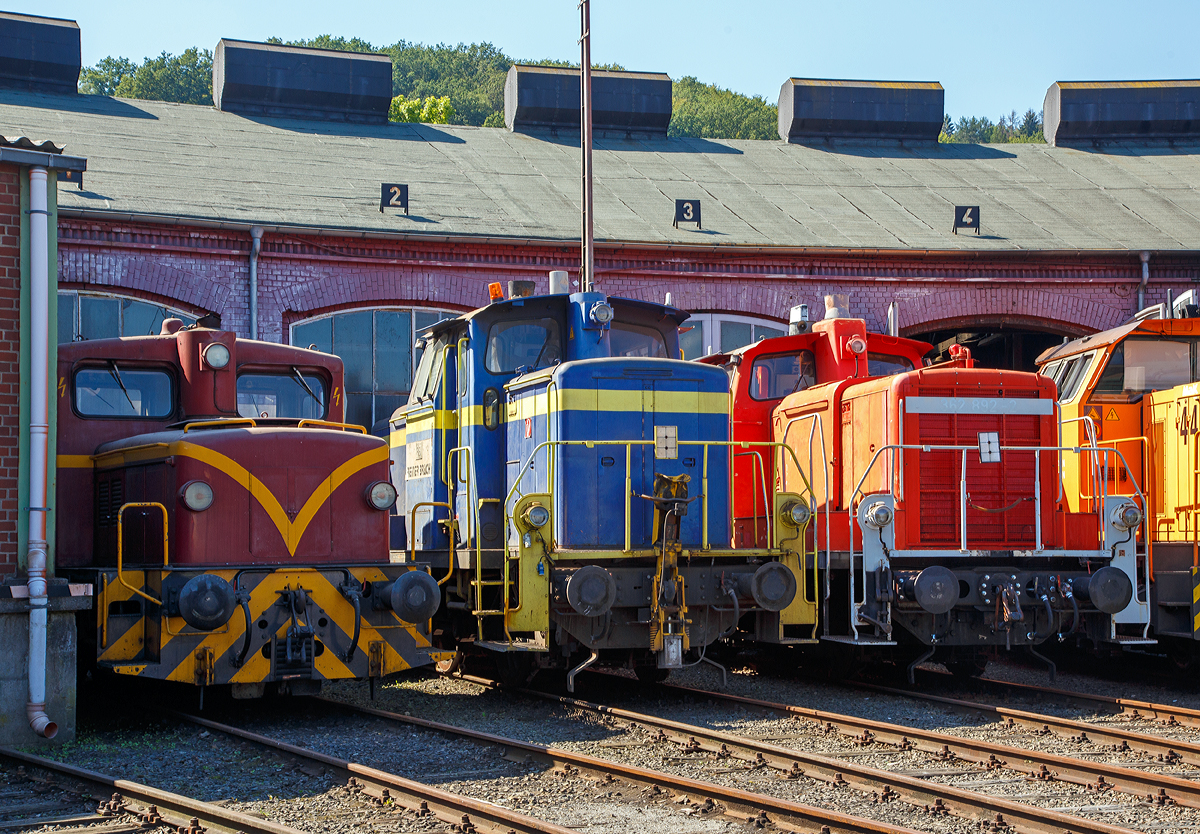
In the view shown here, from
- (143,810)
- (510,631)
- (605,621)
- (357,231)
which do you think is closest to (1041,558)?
(605,621)

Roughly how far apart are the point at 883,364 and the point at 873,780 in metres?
5.68

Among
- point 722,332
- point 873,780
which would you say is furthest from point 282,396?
point 722,332

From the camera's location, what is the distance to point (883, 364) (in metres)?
11.5

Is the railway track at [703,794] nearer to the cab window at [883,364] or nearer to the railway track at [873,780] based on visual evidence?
the railway track at [873,780]

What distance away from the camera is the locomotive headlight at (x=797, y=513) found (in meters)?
9.31

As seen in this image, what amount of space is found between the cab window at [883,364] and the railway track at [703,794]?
5431 millimetres

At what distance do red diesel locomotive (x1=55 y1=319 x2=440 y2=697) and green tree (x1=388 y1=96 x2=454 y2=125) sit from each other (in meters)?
33.9

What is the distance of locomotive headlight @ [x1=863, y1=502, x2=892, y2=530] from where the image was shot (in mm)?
9328

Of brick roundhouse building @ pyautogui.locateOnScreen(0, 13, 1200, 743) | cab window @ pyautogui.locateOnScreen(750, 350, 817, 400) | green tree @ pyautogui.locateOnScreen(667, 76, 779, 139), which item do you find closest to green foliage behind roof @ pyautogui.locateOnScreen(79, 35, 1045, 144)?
green tree @ pyautogui.locateOnScreen(667, 76, 779, 139)

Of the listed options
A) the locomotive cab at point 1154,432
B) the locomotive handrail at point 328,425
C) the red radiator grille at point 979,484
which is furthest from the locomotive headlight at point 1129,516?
the locomotive handrail at point 328,425

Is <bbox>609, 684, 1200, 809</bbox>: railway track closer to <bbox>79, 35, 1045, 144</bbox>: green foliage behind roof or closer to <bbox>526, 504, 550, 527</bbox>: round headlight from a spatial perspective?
<bbox>526, 504, 550, 527</bbox>: round headlight

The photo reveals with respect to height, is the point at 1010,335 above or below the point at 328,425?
above

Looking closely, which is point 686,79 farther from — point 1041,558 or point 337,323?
point 1041,558

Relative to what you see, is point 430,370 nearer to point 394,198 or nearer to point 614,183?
point 394,198
